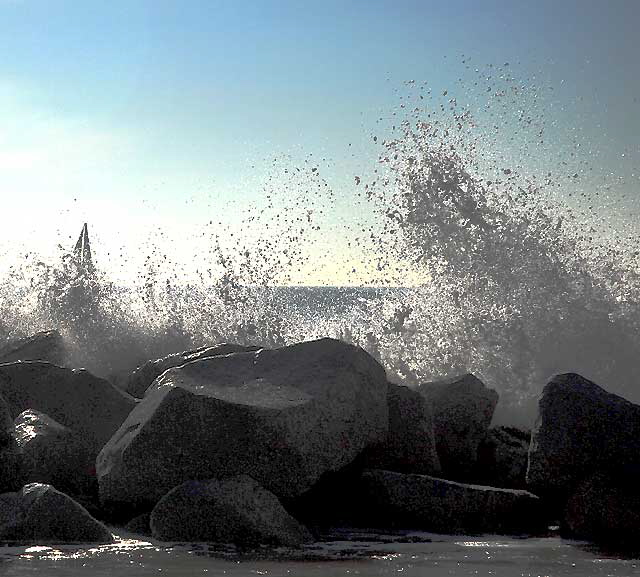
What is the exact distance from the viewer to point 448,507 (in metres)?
4.45

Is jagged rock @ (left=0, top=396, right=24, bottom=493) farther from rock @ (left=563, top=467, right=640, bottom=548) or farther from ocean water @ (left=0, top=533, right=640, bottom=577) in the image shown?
rock @ (left=563, top=467, right=640, bottom=548)

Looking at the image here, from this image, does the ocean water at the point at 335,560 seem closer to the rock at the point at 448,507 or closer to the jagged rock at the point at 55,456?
the rock at the point at 448,507

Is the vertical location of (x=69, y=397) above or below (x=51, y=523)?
above

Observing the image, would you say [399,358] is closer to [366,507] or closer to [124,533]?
[366,507]

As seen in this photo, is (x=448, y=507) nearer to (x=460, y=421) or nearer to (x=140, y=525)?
(x=460, y=421)

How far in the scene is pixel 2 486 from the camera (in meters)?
4.75

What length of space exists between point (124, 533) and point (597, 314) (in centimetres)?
682

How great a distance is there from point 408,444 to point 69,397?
2306 mm

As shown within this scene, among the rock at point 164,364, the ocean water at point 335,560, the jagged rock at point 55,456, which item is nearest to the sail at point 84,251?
the rock at point 164,364

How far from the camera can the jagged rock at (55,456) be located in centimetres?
497

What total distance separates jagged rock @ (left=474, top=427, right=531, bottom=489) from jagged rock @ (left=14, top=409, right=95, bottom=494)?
236cm

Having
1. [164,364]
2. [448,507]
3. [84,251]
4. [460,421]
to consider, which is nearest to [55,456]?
[164,364]

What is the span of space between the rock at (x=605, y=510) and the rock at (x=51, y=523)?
2159 mm

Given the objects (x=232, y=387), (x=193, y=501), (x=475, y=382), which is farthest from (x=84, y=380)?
(x=475, y=382)
